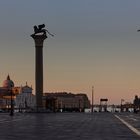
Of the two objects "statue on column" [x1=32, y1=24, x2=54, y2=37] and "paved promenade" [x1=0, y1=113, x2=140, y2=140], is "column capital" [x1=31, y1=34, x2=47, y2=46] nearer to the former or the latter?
"statue on column" [x1=32, y1=24, x2=54, y2=37]

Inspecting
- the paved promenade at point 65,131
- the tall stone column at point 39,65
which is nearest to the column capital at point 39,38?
the tall stone column at point 39,65

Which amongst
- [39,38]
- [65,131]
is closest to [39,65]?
[39,38]

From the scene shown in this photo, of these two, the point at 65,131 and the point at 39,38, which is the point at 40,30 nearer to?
the point at 39,38

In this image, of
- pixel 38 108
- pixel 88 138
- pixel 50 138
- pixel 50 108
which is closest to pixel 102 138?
pixel 88 138

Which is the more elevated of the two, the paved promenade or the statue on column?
the statue on column

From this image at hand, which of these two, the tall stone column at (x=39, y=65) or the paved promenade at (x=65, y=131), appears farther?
the tall stone column at (x=39, y=65)

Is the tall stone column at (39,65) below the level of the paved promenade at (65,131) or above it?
above

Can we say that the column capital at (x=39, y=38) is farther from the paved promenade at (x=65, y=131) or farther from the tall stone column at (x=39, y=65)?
the paved promenade at (x=65, y=131)

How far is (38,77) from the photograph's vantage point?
4437 inches

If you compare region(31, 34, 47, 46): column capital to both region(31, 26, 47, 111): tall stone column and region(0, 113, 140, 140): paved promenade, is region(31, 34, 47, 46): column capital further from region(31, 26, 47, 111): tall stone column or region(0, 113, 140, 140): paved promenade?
region(0, 113, 140, 140): paved promenade

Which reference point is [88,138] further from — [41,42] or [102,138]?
[41,42]

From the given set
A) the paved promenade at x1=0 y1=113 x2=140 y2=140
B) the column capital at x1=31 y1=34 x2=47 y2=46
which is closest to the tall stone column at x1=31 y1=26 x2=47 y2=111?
the column capital at x1=31 y1=34 x2=47 y2=46

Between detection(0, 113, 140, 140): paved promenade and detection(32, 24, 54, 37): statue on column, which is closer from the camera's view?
detection(0, 113, 140, 140): paved promenade

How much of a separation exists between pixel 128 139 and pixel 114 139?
0.79m
